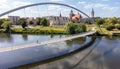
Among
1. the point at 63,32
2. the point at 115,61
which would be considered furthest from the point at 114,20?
the point at 115,61

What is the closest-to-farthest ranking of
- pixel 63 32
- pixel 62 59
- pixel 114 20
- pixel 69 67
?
pixel 69 67 → pixel 62 59 → pixel 63 32 → pixel 114 20

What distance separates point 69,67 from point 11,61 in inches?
218

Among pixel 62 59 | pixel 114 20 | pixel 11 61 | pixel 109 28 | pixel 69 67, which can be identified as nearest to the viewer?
pixel 69 67

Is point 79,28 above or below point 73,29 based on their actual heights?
above

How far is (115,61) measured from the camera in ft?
70.3

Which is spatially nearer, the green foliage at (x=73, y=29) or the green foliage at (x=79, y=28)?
the green foliage at (x=73, y=29)

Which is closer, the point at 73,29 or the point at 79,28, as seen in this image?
the point at 73,29

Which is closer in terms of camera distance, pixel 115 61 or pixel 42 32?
pixel 115 61

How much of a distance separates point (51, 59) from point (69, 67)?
12.0 ft

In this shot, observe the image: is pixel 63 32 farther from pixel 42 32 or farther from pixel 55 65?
pixel 55 65

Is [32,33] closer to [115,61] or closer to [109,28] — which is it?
[109,28]

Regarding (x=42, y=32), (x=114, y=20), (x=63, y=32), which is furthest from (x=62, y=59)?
(x=114, y=20)

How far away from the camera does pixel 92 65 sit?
64.4ft

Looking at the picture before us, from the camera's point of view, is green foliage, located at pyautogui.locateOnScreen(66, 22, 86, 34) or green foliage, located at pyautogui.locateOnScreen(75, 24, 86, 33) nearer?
green foliage, located at pyautogui.locateOnScreen(66, 22, 86, 34)
